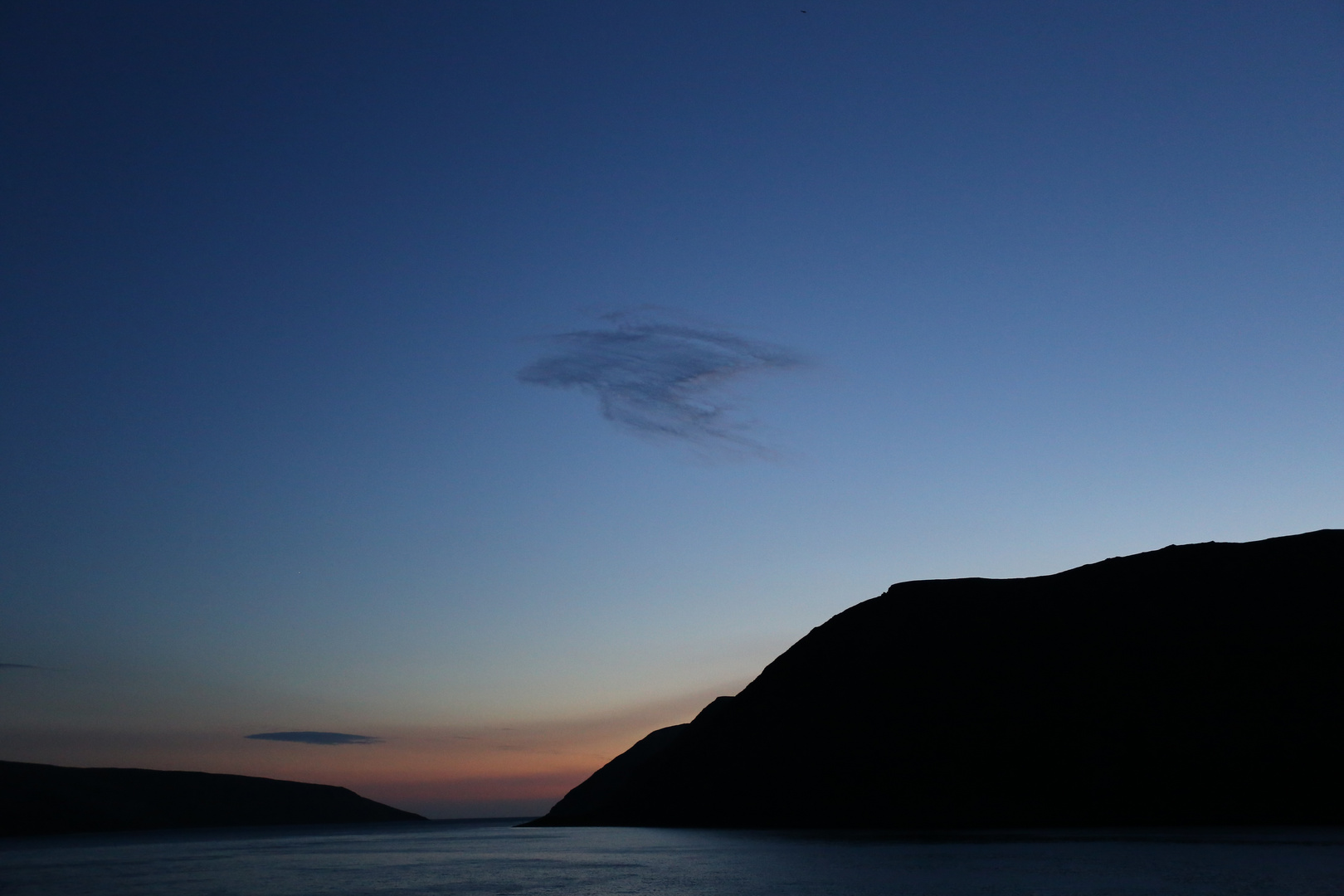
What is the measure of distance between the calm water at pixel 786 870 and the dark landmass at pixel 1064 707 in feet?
66.0

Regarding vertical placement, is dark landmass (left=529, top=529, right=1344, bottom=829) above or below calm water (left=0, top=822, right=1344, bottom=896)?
above

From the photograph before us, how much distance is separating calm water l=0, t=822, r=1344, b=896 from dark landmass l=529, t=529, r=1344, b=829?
792 inches

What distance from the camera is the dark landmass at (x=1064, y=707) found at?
87750 millimetres

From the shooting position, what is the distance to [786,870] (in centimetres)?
4634

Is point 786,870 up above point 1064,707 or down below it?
below

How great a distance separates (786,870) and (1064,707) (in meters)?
64.4

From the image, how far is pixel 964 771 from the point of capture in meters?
99.0

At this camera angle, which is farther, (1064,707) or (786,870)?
(1064,707)

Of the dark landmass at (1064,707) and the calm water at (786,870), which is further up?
the dark landmass at (1064,707)

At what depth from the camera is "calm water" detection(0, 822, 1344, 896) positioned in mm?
36375

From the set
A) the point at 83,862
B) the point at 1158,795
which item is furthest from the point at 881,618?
the point at 83,862

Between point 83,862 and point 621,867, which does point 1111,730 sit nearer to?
point 621,867

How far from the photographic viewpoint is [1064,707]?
99.8m

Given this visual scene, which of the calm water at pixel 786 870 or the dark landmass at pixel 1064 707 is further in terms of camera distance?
the dark landmass at pixel 1064 707
